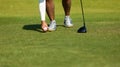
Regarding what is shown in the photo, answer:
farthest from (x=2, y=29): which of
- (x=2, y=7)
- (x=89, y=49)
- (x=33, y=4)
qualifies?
(x=33, y=4)

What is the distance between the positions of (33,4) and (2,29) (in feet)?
28.7

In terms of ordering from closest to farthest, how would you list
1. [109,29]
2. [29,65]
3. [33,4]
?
[29,65] < [109,29] < [33,4]

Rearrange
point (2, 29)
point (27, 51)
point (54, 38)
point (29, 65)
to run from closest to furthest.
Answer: point (29, 65)
point (27, 51)
point (54, 38)
point (2, 29)

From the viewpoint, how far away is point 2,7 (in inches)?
595

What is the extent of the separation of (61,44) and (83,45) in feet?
1.12

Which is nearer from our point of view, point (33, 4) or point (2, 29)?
point (2, 29)

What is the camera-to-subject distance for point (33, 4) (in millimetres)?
16172

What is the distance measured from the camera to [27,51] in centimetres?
521

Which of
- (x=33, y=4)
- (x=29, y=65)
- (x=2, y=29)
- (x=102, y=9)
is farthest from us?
(x=33, y=4)

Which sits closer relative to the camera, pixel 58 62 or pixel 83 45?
pixel 58 62

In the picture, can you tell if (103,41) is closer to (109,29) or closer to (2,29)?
(109,29)

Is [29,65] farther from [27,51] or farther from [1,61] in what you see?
[27,51]

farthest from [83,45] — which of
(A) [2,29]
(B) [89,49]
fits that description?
(A) [2,29]

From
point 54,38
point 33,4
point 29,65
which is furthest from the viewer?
point 33,4
